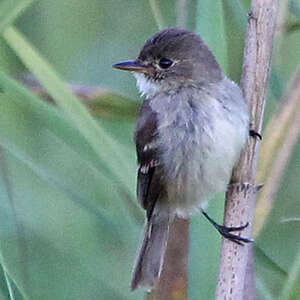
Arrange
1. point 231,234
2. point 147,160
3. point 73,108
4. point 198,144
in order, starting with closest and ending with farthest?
point 231,234
point 73,108
point 198,144
point 147,160

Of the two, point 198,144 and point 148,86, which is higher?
point 148,86

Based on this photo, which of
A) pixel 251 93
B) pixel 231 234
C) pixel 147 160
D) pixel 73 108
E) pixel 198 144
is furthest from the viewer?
pixel 147 160

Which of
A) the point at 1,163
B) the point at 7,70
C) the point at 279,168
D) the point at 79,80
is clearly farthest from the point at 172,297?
the point at 79,80

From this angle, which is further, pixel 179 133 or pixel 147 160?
pixel 147 160

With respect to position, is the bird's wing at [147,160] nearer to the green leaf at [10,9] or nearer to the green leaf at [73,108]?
the green leaf at [73,108]

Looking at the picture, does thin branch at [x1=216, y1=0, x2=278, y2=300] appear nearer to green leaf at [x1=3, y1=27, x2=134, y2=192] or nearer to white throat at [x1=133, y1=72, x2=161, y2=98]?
green leaf at [x1=3, y1=27, x2=134, y2=192]

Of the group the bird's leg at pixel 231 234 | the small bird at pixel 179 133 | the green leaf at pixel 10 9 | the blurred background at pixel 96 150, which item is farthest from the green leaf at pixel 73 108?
the bird's leg at pixel 231 234

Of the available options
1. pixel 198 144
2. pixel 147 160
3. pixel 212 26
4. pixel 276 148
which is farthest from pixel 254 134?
pixel 147 160

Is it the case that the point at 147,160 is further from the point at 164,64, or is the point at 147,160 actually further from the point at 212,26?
the point at 212,26

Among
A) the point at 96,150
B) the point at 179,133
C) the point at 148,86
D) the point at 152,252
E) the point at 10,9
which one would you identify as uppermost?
the point at 10,9

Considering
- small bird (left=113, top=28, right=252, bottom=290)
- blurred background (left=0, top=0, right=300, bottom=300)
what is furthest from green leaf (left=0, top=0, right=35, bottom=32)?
small bird (left=113, top=28, right=252, bottom=290)
